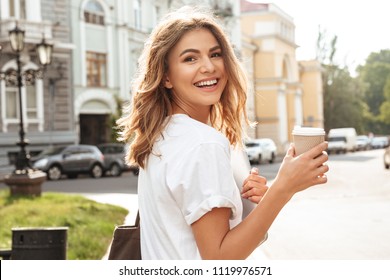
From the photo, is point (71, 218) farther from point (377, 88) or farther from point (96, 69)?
point (377, 88)

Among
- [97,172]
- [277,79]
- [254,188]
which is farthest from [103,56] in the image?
[97,172]

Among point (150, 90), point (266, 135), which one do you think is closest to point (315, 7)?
point (266, 135)

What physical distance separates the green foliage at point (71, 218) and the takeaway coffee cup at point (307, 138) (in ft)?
8.27

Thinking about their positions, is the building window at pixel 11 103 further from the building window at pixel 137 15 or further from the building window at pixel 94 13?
the building window at pixel 137 15

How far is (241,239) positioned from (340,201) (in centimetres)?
424

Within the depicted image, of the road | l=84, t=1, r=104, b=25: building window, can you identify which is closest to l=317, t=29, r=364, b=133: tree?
the road

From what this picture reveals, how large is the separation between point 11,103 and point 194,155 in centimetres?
312

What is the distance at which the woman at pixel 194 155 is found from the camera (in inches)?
40.3

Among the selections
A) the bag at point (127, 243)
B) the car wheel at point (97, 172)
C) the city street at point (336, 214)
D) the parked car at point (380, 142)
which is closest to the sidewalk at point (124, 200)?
the city street at point (336, 214)

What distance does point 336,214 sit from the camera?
4.42 meters

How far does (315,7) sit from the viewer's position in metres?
1.97

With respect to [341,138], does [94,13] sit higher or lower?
higher

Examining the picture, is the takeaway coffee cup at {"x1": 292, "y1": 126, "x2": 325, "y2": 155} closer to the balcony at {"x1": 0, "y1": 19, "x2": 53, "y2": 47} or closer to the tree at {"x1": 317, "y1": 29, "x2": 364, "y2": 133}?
the tree at {"x1": 317, "y1": 29, "x2": 364, "y2": 133}

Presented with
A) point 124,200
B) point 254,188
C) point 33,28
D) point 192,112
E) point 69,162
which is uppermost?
point 33,28
